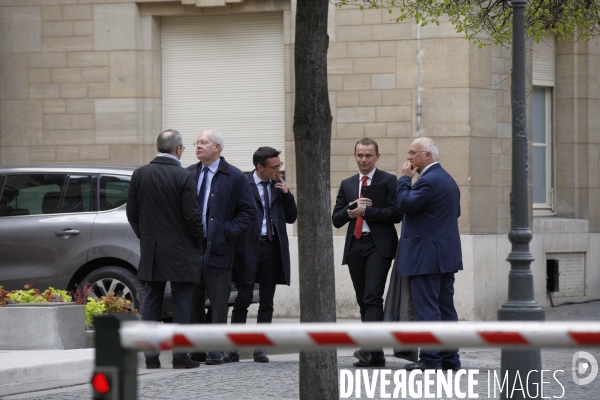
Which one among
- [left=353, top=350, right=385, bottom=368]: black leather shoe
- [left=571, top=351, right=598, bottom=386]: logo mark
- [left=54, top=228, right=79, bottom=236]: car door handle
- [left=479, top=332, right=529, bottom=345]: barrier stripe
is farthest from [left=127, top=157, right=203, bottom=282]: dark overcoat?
[left=479, top=332, right=529, bottom=345]: barrier stripe

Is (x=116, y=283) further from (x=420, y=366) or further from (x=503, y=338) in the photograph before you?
(x=503, y=338)

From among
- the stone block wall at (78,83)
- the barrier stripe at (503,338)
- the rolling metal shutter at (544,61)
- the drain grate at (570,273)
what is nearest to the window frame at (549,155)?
the rolling metal shutter at (544,61)

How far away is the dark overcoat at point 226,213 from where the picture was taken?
930cm

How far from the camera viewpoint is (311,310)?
21.8ft

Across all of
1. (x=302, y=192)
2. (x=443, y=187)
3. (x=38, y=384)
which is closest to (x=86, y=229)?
(x=38, y=384)

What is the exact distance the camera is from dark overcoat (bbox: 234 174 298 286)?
31.4ft

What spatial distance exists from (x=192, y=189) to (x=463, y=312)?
5.78 m

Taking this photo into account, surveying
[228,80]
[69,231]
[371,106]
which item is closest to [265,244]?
[69,231]

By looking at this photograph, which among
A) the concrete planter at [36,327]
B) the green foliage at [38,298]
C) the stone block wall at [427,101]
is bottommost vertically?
the concrete planter at [36,327]

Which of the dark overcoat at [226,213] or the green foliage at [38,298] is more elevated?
the dark overcoat at [226,213]

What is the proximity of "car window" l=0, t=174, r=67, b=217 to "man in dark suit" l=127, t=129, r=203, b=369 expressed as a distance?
8.59 feet

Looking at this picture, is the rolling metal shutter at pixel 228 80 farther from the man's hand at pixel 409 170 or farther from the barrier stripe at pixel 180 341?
the barrier stripe at pixel 180 341

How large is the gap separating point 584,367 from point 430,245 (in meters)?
1.77

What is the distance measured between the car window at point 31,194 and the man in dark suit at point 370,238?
3.53 m
